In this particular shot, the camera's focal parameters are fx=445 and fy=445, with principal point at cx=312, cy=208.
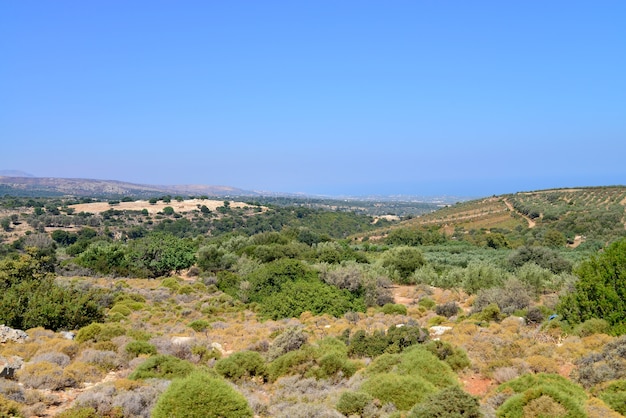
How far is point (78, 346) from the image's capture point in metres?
12.3

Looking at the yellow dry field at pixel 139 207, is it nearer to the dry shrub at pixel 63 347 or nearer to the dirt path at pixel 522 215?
the dirt path at pixel 522 215

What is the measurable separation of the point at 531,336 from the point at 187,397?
386 inches

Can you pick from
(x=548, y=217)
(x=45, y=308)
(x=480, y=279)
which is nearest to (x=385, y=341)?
(x=45, y=308)

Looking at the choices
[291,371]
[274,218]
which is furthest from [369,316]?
[274,218]

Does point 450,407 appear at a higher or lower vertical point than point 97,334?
higher

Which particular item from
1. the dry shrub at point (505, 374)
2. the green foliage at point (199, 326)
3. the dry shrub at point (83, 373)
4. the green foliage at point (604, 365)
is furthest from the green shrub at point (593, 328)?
the green foliage at point (199, 326)

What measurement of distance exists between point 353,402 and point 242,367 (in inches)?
148

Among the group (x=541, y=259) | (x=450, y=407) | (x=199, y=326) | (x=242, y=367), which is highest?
(x=450, y=407)

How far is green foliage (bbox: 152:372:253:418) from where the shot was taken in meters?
7.09

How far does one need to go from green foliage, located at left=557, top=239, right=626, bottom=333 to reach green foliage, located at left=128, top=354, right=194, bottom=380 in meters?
11.3

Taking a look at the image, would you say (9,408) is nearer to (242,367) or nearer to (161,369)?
(161,369)

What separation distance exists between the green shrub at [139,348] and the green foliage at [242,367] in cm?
220

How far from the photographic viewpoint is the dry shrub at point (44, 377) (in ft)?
29.8

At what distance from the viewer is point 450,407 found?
21.8 feet
